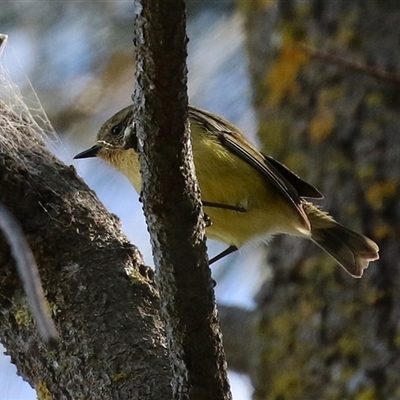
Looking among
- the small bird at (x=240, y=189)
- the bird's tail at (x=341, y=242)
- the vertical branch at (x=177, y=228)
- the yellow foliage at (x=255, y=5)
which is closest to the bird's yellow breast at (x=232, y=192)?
the small bird at (x=240, y=189)

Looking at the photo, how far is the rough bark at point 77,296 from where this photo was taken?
233cm

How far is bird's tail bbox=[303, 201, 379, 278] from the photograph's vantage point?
12.1 feet

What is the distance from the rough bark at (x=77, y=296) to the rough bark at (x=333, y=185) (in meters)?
1.39

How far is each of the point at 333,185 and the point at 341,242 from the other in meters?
0.34

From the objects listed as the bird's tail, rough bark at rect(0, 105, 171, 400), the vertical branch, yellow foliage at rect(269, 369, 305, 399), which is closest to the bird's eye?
rough bark at rect(0, 105, 171, 400)

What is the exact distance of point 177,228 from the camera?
6.62ft

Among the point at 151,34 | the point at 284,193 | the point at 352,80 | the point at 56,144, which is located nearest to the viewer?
the point at 151,34

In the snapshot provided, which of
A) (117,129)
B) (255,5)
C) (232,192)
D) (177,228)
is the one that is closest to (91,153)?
(117,129)

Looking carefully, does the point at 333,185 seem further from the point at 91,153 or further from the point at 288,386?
the point at 91,153

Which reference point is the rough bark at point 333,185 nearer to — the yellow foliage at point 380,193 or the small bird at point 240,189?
the yellow foliage at point 380,193

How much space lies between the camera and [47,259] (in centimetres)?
253

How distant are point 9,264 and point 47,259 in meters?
0.11

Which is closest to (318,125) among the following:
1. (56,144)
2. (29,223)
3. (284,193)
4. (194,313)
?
(284,193)

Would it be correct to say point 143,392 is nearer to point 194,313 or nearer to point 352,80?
point 194,313
